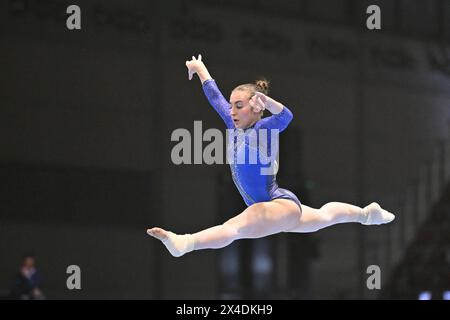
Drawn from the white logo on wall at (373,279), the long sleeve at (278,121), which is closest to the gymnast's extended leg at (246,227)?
the long sleeve at (278,121)

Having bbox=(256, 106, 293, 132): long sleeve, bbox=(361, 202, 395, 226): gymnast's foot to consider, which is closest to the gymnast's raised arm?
bbox=(256, 106, 293, 132): long sleeve

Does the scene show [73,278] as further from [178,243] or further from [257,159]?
[178,243]

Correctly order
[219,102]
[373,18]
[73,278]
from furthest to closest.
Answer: [373,18] < [73,278] < [219,102]

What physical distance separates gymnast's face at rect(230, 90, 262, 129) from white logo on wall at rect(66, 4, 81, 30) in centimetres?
447

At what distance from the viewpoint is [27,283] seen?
922 cm

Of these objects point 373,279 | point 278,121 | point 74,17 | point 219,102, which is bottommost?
point 373,279

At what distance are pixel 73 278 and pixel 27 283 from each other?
490 millimetres

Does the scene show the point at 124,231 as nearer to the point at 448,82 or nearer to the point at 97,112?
the point at 97,112

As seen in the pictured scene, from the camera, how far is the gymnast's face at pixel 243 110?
5152mm

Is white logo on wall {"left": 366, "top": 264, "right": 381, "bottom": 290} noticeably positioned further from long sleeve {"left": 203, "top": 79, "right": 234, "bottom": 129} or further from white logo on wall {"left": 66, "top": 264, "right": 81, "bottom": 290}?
long sleeve {"left": 203, "top": 79, "right": 234, "bottom": 129}

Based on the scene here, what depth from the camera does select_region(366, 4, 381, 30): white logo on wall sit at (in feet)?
32.3

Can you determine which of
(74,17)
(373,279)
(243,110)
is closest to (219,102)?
(243,110)

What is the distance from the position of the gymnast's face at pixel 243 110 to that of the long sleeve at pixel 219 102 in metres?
0.09

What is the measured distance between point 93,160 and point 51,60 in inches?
44.2
